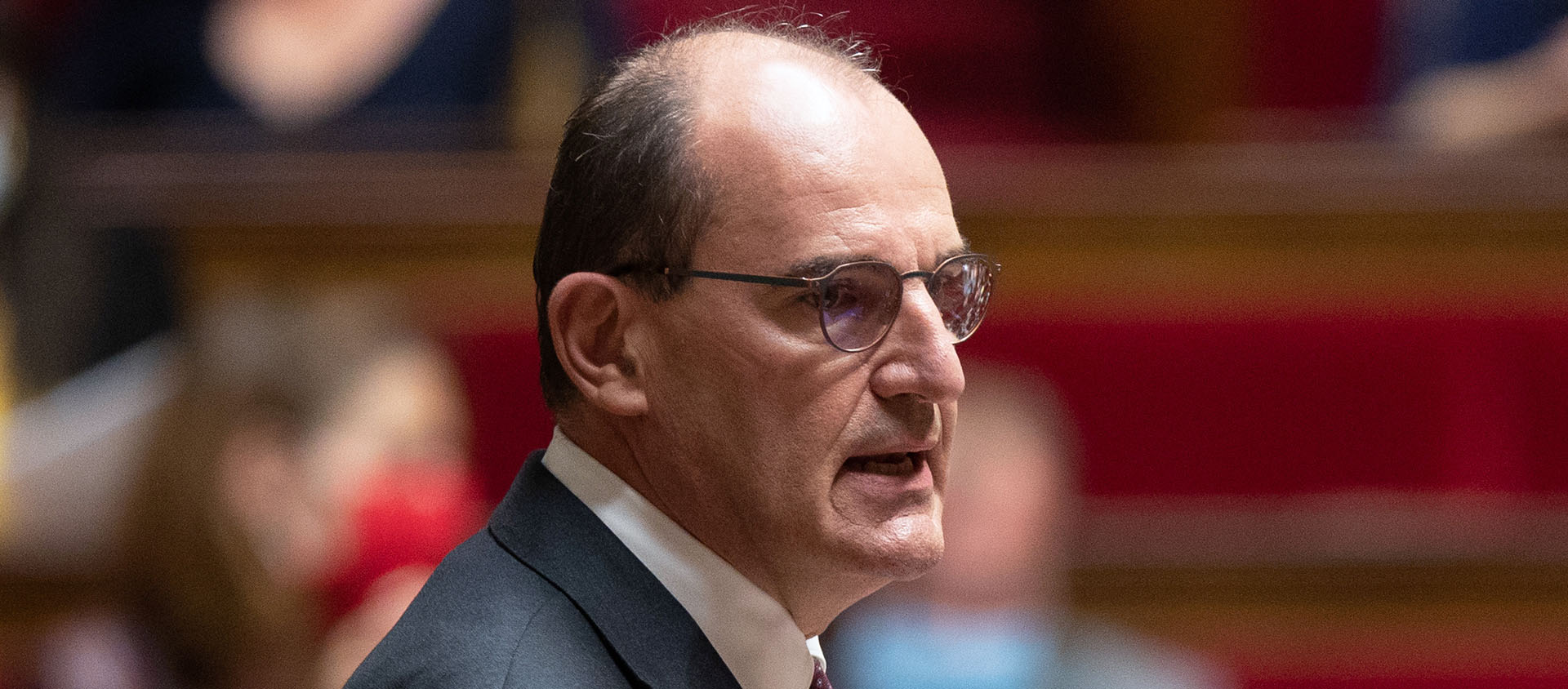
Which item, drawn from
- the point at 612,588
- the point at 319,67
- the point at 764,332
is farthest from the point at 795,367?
the point at 319,67

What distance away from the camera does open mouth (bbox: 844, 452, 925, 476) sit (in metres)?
0.78

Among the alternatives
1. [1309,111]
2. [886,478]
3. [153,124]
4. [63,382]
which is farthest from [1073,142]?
[886,478]

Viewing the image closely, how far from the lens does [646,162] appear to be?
0.77 m

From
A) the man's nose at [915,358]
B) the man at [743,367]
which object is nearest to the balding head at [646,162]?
the man at [743,367]

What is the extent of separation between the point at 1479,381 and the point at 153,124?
1732mm

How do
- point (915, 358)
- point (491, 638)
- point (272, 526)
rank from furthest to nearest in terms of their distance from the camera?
point (272, 526) < point (915, 358) < point (491, 638)

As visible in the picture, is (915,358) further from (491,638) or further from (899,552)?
(491,638)

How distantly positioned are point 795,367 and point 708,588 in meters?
0.11

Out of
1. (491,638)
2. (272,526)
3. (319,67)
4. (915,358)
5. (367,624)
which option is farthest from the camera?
(319,67)

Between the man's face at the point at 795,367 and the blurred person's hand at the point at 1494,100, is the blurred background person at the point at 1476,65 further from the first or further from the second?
the man's face at the point at 795,367

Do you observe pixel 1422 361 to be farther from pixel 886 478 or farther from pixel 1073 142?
pixel 886 478

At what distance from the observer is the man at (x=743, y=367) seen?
753mm

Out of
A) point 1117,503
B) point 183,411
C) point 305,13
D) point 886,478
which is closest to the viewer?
point 886,478

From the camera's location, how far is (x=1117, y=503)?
78.9 inches
